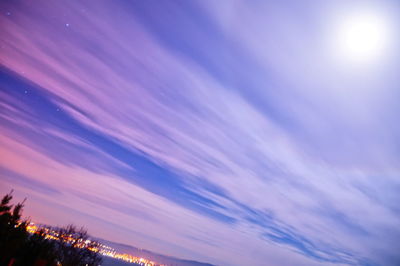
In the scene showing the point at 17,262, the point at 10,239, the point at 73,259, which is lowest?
the point at 73,259

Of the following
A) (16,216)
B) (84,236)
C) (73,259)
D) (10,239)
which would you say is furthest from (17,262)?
(84,236)

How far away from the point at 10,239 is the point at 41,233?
4.17m

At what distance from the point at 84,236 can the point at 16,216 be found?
1351 inches

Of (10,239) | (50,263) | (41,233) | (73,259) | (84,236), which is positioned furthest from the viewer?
(84,236)

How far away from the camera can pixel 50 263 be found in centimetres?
2014

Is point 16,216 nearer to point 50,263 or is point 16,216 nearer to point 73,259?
point 50,263

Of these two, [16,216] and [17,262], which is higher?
[16,216]

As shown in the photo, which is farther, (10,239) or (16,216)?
(16,216)

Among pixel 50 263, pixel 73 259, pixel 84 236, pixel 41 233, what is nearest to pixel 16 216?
pixel 41 233

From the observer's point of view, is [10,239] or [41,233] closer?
[10,239]

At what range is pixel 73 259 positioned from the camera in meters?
41.2

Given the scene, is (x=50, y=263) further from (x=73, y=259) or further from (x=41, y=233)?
(x=73, y=259)

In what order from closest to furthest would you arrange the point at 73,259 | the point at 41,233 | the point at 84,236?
A: the point at 41,233
the point at 73,259
the point at 84,236

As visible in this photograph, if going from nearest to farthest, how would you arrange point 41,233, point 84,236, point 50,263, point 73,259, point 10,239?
point 10,239
point 50,263
point 41,233
point 73,259
point 84,236
